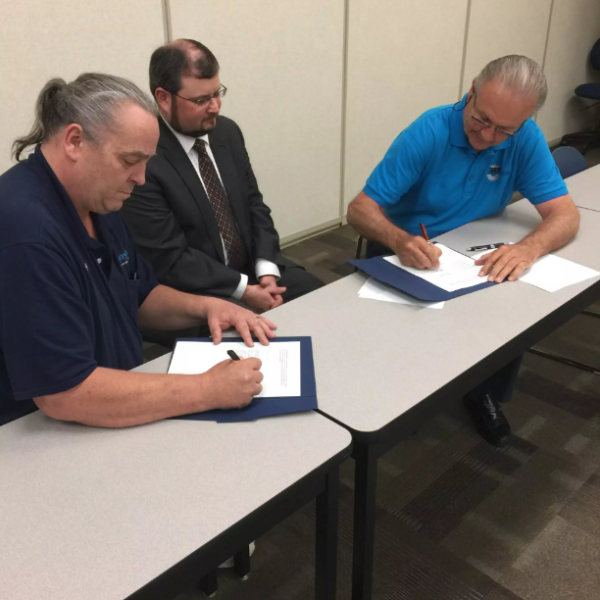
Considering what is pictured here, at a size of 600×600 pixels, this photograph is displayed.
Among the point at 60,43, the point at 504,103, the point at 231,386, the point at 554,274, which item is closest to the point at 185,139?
the point at 60,43

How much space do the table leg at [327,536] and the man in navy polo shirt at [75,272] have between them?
23 centimetres

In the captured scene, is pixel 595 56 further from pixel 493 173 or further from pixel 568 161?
pixel 493 173

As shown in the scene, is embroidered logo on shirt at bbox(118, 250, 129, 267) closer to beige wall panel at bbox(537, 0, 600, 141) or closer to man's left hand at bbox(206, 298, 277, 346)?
man's left hand at bbox(206, 298, 277, 346)

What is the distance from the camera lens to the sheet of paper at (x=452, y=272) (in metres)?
1.61

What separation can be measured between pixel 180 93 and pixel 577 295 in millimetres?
1337

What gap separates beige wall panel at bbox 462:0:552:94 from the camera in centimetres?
417

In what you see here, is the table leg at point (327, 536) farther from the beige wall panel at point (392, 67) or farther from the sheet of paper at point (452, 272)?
the beige wall panel at point (392, 67)

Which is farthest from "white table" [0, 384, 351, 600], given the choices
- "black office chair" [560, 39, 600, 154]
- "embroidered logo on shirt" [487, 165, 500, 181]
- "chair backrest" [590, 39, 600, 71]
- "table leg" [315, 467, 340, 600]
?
"chair backrest" [590, 39, 600, 71]

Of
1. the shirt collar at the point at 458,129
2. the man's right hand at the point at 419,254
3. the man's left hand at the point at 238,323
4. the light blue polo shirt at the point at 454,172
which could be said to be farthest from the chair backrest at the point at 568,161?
the man's left hand at the point at 238,323

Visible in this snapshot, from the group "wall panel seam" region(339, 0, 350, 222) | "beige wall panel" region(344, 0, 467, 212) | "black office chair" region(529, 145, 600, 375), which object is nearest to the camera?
"black office chair" region(529, 145, 600, 375)

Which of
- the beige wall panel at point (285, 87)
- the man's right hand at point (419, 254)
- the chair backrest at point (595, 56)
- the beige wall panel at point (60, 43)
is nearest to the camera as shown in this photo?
the man's right hand at point (419, 254)

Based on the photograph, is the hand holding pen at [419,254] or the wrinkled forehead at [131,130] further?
→ the hand holding pen at [419,254]

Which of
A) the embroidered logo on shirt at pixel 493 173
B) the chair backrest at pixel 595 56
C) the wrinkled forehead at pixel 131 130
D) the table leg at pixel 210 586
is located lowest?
the table leg at pixel 210 586

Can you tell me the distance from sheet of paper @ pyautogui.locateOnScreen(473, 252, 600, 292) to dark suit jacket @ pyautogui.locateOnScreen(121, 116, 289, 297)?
856 mm
